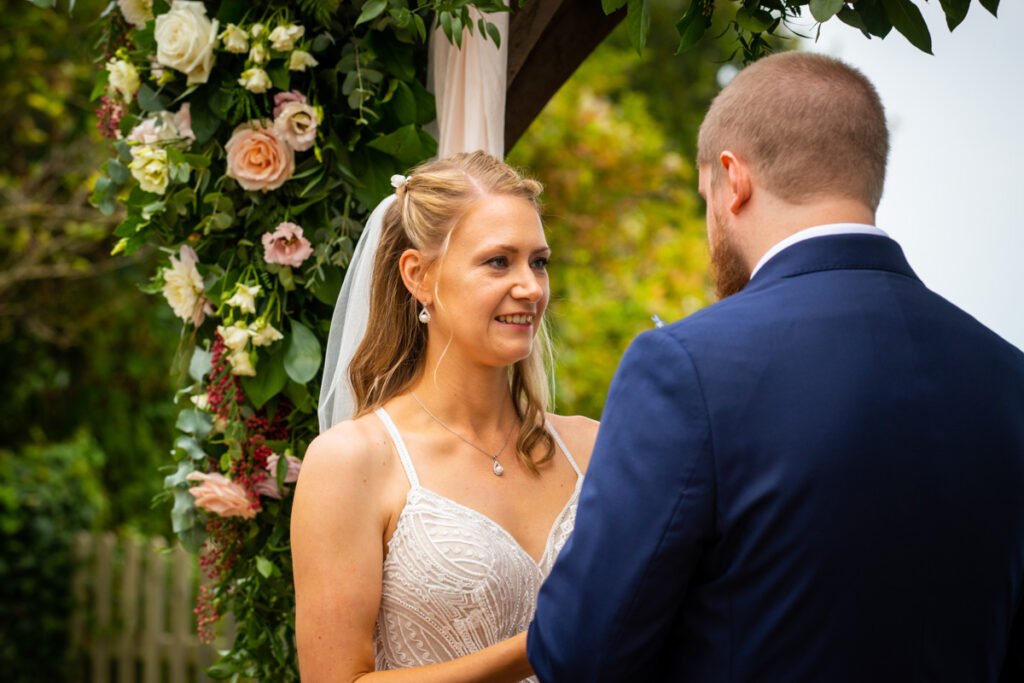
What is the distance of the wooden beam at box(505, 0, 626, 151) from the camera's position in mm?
2875

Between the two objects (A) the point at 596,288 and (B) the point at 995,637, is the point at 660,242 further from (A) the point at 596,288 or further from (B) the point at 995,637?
(B) the point at 995,637

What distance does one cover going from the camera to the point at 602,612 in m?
1.55

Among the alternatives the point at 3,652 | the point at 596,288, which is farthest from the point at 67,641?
the point at 596,288

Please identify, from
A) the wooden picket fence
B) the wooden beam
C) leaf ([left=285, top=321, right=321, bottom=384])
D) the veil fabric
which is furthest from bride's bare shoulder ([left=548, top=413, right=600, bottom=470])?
the wooden picket fence

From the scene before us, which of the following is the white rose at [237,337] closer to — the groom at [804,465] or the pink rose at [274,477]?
the pink rose at [274,477]

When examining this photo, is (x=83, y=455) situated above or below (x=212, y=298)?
below

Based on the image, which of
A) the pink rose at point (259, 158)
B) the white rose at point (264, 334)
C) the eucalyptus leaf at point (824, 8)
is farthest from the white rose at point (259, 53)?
the eucalyptus leaf at point (824, 8)

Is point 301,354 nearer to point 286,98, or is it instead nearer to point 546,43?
point 286,98

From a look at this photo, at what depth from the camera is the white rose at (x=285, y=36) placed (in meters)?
2.79

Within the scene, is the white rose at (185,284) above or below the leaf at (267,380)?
above

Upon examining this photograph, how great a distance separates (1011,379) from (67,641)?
6299mm

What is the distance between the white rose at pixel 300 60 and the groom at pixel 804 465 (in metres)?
1.45

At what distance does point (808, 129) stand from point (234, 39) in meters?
1.72

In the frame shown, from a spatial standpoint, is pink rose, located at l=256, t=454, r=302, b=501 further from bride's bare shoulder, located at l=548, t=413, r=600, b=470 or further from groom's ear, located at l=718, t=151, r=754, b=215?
groom's ear, located at l=718, t=151, r=754, b=215
